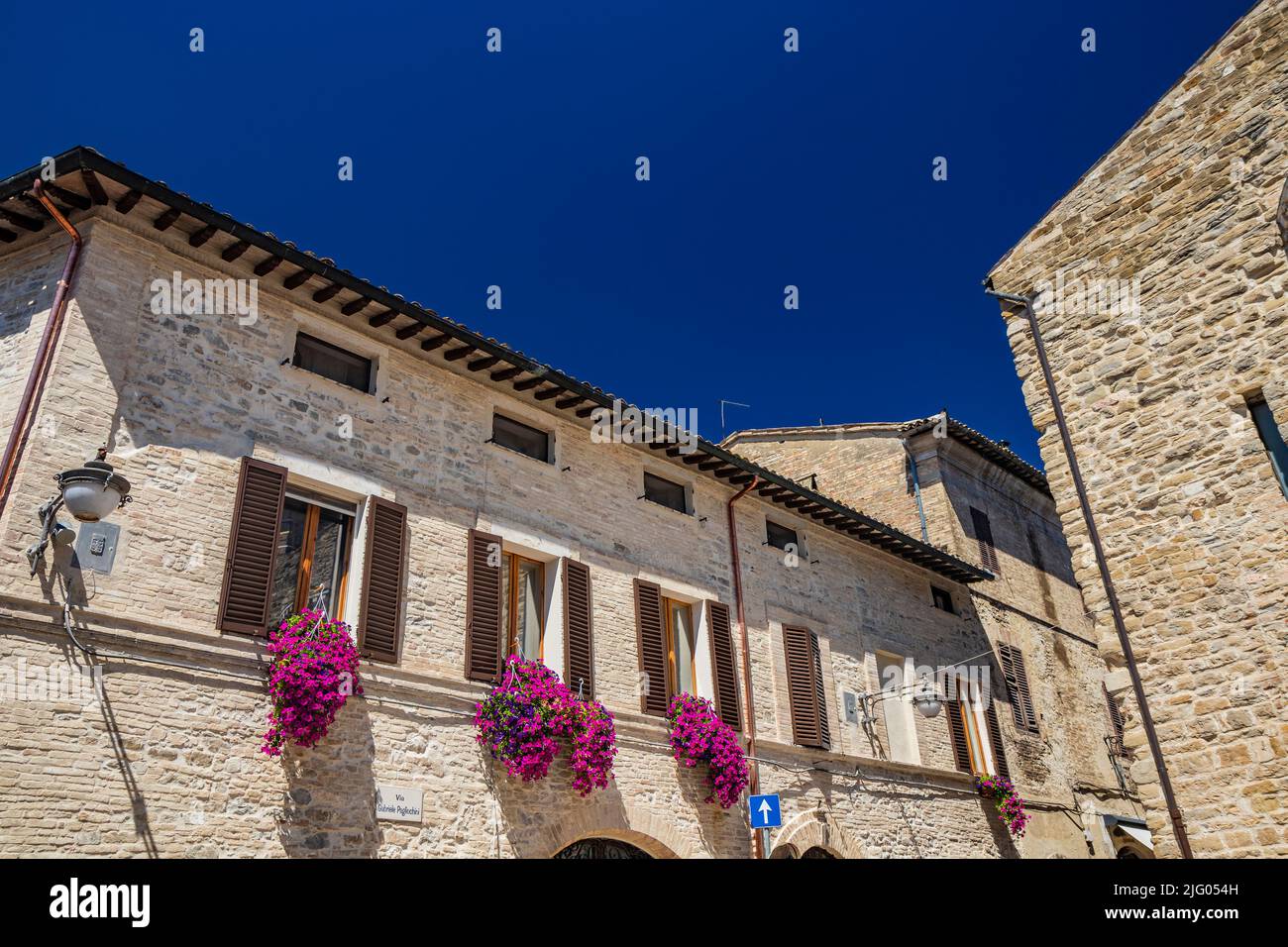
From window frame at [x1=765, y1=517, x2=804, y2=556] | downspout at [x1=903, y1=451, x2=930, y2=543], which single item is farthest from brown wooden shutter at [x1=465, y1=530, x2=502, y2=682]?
downspout at [x1=903, y1=451, x2=930, y2=543]

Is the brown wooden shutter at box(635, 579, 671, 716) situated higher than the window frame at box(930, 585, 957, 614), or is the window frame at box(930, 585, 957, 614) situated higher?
the window frame at box(930, 585, 957, 614)

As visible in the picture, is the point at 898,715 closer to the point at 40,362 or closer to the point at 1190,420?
the point at 1190,420

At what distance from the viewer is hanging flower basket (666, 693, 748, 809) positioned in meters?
11.5

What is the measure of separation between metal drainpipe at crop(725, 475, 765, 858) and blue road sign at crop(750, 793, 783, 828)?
14.0 inches

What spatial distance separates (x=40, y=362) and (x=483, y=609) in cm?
495

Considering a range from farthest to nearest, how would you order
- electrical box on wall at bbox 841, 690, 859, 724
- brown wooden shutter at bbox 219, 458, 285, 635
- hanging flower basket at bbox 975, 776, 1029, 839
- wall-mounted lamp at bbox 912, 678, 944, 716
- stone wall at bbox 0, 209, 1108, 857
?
hanging flower basket at bbox 975, 776, 1029, 839 → electrical box on wall at bbox 841, 690, 859, 724 → wall-mounted lamp at bbox 912, 678, 944, 716 → brown wooden shutter at bbox 219, 458, 285, 635 → stone wall at bbox 0, 209, 1108, 857

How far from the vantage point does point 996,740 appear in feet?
54.2

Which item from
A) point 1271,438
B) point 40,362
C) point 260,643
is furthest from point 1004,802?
point 40,362

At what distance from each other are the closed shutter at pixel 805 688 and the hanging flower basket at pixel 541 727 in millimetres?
3846

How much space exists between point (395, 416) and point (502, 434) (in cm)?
166

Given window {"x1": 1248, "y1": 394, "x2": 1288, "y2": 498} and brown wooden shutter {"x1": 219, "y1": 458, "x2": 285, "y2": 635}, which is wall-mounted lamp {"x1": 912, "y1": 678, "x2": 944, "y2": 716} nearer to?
window {"x1": 1248, "y1": 394, "x2": 1288, "y2": 498}

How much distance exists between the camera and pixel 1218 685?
7965 mm

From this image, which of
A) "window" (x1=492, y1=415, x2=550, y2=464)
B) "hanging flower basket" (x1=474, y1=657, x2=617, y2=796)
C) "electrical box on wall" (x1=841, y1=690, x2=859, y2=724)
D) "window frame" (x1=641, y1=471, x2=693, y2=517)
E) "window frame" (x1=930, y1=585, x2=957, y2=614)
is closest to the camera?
"hanging flower basket" (x1=474, y1=657, x2=617, y2=796)

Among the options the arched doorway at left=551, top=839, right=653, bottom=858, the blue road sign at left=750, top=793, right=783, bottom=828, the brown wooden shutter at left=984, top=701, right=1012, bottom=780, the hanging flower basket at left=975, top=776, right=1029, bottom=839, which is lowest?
the arched doorway at left=551, top=839, right=653, bottom=858
